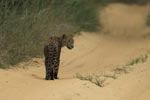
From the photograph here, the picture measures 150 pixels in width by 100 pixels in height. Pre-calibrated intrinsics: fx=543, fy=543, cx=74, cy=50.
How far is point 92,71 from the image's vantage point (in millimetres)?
14109

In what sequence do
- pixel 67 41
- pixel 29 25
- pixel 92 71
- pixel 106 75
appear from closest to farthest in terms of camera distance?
pixel 106 75 → pixel 67 41 → pixel 92 71 → pixel 29 25

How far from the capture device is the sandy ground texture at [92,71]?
10.5 metres

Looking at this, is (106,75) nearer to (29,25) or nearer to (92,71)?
(92,71)

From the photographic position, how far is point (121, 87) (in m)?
11.5

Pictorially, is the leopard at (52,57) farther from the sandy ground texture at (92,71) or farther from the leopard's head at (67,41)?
the leopard's head at (67,41)

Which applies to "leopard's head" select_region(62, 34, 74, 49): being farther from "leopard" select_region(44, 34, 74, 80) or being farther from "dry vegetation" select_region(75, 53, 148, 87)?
"dry vegetation" select_region(75, 53, 148, 87)

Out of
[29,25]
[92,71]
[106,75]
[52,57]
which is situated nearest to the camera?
[52,57]

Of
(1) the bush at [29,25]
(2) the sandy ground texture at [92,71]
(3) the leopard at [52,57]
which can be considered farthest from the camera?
(1) the bush at [29,25]

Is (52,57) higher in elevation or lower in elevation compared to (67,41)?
lower

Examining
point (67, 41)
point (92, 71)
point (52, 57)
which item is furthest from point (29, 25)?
point (52, 57)

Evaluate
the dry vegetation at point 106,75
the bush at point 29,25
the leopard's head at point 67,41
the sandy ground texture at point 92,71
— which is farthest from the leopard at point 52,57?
the bush at point 29,25

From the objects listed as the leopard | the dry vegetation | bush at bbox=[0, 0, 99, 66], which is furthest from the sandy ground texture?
bush at bbox=[0, 0, 99, 66]

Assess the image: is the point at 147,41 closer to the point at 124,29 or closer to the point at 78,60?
the point at 124,29

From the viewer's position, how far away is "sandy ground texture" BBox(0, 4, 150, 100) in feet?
34.6
